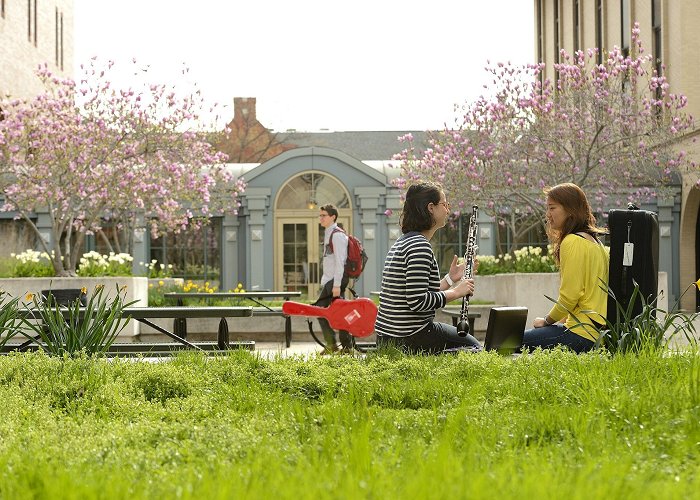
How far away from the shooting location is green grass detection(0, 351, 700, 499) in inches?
126

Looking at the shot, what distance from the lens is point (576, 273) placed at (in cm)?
685

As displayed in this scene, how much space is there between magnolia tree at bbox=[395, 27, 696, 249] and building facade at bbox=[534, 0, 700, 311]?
427cm

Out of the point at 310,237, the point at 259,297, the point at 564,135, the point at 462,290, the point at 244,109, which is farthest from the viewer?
the point at 244,109

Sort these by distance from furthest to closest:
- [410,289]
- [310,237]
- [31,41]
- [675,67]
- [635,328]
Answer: [31,41]
[310,237]
[675,67]
[410,289]
[635,328]

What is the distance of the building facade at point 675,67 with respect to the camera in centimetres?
2892

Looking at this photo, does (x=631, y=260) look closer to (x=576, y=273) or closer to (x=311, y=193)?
(x=576, y=273)

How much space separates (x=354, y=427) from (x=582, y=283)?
3.06m

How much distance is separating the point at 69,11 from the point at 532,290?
33540mm

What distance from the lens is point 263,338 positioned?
55.2 feet

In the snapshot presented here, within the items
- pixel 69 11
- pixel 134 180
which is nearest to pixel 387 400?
pixel 134 180

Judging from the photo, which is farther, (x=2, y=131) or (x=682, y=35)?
(x=682, y=35)

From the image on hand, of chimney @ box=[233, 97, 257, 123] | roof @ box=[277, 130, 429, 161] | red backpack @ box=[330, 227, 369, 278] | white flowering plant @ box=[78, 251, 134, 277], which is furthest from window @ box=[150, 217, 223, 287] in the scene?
chimney @ box=[233, 97, 257, 123]

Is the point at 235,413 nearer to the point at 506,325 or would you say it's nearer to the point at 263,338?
the point at 506,325

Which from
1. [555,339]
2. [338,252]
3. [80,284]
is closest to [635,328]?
[555,339]
